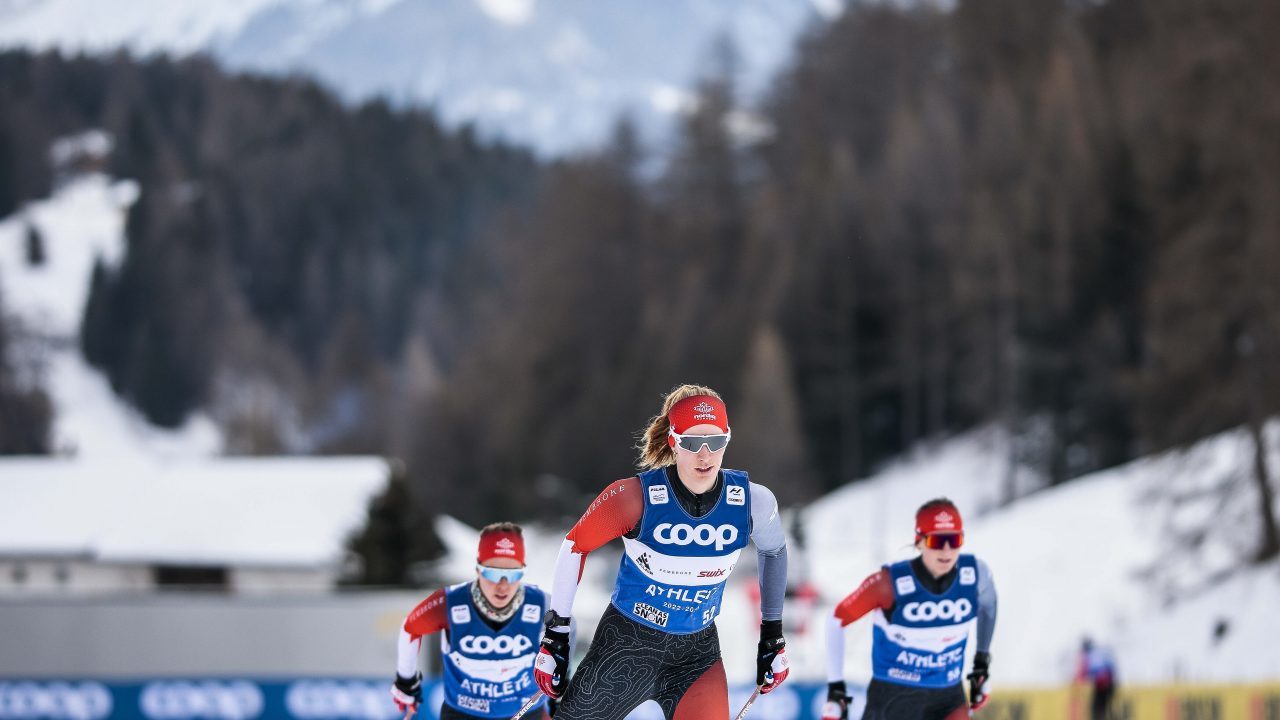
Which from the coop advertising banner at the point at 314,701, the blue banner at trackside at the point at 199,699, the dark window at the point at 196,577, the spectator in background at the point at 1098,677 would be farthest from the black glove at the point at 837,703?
the dark window at the point at 196,577

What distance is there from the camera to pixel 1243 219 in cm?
2533

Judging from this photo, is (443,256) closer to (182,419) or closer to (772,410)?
(182,419)

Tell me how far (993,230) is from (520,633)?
47494mm

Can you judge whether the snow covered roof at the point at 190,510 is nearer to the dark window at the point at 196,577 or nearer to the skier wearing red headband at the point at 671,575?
the dark window at the point at 196,577

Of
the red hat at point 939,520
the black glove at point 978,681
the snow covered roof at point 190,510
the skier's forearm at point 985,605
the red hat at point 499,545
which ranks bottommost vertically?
the black glove at point 978,681

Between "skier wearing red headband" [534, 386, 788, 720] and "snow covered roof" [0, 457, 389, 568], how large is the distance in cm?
3431

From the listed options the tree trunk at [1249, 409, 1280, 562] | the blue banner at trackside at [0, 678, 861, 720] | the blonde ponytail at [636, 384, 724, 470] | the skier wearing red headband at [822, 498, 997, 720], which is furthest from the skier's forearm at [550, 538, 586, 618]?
the tree trunk at [1249, 409, 1280, 562]

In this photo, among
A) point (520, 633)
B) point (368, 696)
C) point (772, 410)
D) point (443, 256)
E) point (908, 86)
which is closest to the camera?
point (520, 633)

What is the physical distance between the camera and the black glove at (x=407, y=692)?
7.12m

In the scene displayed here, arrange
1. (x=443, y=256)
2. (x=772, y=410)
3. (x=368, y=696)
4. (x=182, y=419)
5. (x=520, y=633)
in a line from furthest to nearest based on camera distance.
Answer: (x=443, y=256)
(x=182, y=419)
(x=772, y=410)
(x=368, y=696)
(x=520, y=633)

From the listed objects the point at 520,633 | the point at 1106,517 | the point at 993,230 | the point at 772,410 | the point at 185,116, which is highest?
the point at 185,116

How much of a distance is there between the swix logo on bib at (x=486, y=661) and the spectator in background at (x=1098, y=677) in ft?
32.4

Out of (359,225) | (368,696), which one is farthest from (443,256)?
(368,696)

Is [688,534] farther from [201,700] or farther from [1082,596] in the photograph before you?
[1082,596]
